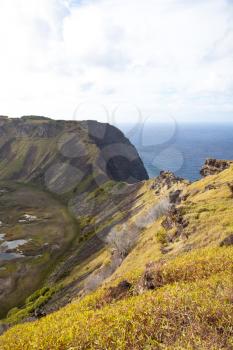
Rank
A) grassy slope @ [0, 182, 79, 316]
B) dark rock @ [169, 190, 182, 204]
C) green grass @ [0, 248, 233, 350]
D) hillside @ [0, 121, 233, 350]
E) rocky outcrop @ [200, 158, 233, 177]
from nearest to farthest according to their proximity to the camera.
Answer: green grass @ [0, 248, 233, 350]
hillside @ [0, 121, 233, 350]
dark rock @ [169, 190, 182, 204]
grassy slope @ [0, 182, 79, 316]
rocky outcrop @ [200, 158, 233, 177]

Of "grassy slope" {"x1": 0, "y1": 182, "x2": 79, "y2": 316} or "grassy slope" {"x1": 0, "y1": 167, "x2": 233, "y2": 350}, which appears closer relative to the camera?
"grassy slope" {"x1": 0, "y1": 167, "x2": 233, "y2": 350}

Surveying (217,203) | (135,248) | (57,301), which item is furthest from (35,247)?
(217,203)

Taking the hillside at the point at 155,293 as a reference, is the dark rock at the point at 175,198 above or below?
below

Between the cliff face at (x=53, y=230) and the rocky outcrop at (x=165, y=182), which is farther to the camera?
the rocky outcrop at (x=165, y=182)

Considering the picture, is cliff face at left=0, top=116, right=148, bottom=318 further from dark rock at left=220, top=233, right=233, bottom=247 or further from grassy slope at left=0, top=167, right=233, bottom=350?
grassy slope at left=0, top=167, right=233, bottom=350

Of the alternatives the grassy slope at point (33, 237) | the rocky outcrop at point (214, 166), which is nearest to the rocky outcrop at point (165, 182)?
the rocky outcrop at point (214, 166)

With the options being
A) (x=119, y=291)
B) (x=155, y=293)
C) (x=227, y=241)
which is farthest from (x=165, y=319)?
(x=227, y=241)

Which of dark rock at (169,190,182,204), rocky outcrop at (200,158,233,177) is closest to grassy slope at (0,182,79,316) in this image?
dark rock at (169,190,182,204)

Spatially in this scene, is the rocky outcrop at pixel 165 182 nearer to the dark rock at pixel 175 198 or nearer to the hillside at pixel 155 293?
the dark rock at pixel 175 198

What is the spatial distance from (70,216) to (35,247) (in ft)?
119

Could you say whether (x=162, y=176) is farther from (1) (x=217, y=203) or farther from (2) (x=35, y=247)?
(1) (x=217, y=203)

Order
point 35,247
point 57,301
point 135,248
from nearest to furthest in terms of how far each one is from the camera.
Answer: point 135,248
point 57,301
point 35,247

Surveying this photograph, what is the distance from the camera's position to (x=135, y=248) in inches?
2574

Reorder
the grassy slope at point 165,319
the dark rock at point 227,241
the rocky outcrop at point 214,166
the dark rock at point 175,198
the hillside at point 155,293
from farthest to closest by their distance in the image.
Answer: the rocky outcrop at point 214,166, the dark rock at point 175,198, the dark rock at point 227,241, the hillside at point 155,293, the grassy slope at point 165,319
